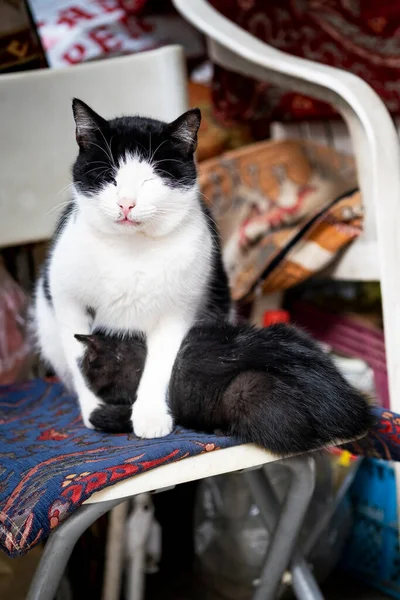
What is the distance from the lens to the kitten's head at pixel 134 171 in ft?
2.65

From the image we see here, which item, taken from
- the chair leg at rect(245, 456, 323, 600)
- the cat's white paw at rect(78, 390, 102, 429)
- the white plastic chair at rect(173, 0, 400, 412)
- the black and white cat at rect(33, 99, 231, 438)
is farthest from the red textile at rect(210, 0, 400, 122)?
the cat's white paw at rect(78, 390, 102, 429)

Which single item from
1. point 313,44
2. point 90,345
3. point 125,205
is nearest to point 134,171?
point 125,205

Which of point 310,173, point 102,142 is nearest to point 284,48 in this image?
point 310,173

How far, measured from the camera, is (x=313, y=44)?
162cm

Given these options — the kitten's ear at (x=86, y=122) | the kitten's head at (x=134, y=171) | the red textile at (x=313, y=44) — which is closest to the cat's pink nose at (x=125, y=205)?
the kitten's head at (x=134, y=171)

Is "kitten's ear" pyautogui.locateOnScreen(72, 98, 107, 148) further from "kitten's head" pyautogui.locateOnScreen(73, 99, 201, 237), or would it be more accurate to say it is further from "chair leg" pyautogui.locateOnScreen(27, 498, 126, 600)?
"chair leg" pyautogui.locateOnScreen(27, 498, 126, 600)

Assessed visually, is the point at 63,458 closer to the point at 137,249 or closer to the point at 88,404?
the point at 88,404

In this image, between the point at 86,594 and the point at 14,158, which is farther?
the point at 86,594

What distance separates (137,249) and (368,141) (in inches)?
17.2

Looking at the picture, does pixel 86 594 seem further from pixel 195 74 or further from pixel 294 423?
pixel 195 74

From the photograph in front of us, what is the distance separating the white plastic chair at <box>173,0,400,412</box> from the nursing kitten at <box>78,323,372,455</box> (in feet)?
0.88

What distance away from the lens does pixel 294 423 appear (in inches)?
29.0

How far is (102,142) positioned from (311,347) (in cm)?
34

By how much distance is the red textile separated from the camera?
1.54 meters
